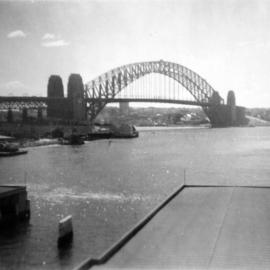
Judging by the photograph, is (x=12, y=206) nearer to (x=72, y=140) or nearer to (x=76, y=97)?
(x=72, y=140)

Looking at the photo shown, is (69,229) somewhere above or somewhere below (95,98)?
below

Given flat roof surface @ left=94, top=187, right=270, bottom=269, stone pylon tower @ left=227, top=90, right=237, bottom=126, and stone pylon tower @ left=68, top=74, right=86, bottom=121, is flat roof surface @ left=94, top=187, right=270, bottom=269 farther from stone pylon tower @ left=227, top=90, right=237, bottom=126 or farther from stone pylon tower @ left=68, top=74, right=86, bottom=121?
stone pylon tower @ left=227, top=90, right=237, bottom=126

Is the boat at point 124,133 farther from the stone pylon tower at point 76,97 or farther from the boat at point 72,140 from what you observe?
the boat at point 72,140

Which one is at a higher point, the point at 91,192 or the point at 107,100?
the point at 107,100

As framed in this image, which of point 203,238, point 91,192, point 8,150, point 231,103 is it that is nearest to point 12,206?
point 91,192

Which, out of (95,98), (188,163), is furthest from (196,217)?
(95,98)

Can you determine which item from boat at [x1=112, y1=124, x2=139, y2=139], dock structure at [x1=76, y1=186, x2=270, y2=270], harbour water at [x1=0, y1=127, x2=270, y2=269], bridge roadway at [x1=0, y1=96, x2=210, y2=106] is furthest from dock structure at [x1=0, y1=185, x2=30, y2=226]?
bridge roadway at [x1=0, y1=96, x2=210, y2=106]

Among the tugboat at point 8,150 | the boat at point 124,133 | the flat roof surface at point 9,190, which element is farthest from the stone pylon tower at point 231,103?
the flat roof surface at point 9,190

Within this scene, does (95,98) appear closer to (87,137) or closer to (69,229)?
(87,137)
